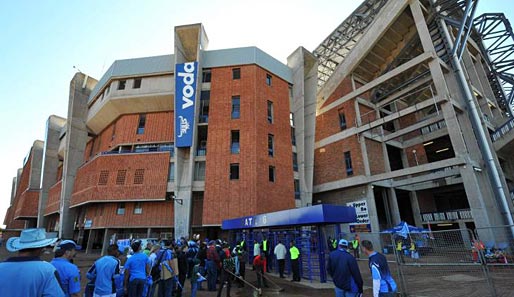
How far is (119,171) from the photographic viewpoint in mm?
26344

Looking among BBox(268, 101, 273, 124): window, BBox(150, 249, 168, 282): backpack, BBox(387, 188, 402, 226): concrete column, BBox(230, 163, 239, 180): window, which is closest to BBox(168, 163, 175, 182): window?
BBox(230, 163, 239, 180): window

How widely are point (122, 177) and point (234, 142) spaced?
40.8 ft

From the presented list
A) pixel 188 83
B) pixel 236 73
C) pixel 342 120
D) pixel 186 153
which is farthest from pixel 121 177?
pixel 342 120

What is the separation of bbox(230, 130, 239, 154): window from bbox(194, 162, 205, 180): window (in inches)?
145

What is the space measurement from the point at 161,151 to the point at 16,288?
26.2 m

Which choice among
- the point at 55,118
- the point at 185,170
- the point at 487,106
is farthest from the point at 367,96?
the point at 55,118

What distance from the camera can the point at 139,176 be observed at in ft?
84.9

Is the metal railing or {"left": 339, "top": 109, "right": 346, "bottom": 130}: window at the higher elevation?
{"left": 339, "top": 109, "right": 346, "bottom": 130}: window

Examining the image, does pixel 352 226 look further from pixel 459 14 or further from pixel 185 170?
pixel 459 14

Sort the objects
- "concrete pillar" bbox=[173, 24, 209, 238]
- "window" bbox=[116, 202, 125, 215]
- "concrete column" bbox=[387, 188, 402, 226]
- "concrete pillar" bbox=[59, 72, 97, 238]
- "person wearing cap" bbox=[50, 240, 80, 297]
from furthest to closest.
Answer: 1. "concrete pillar" bbox=[59, 72, 97, 238]
2. "window" bbox=[116, 202, 125, 215]
3. "concrete column" bbox=[387, 188, 402, 226]
4. "concrete pillar" bbox=[173, 24, 209, 238]
5. "person wearing cap" bbox=[50, 240, 80, 297]

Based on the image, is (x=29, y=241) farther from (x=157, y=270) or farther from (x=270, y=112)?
(x=270, y=112)

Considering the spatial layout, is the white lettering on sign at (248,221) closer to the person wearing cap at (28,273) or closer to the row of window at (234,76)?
the person wearing cap at (28,273)

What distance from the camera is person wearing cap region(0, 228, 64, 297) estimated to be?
200cm

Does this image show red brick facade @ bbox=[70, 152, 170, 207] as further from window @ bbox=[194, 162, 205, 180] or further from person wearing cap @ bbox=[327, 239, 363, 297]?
person wearing cap @ bbox=[327, 239, 363, 297]
